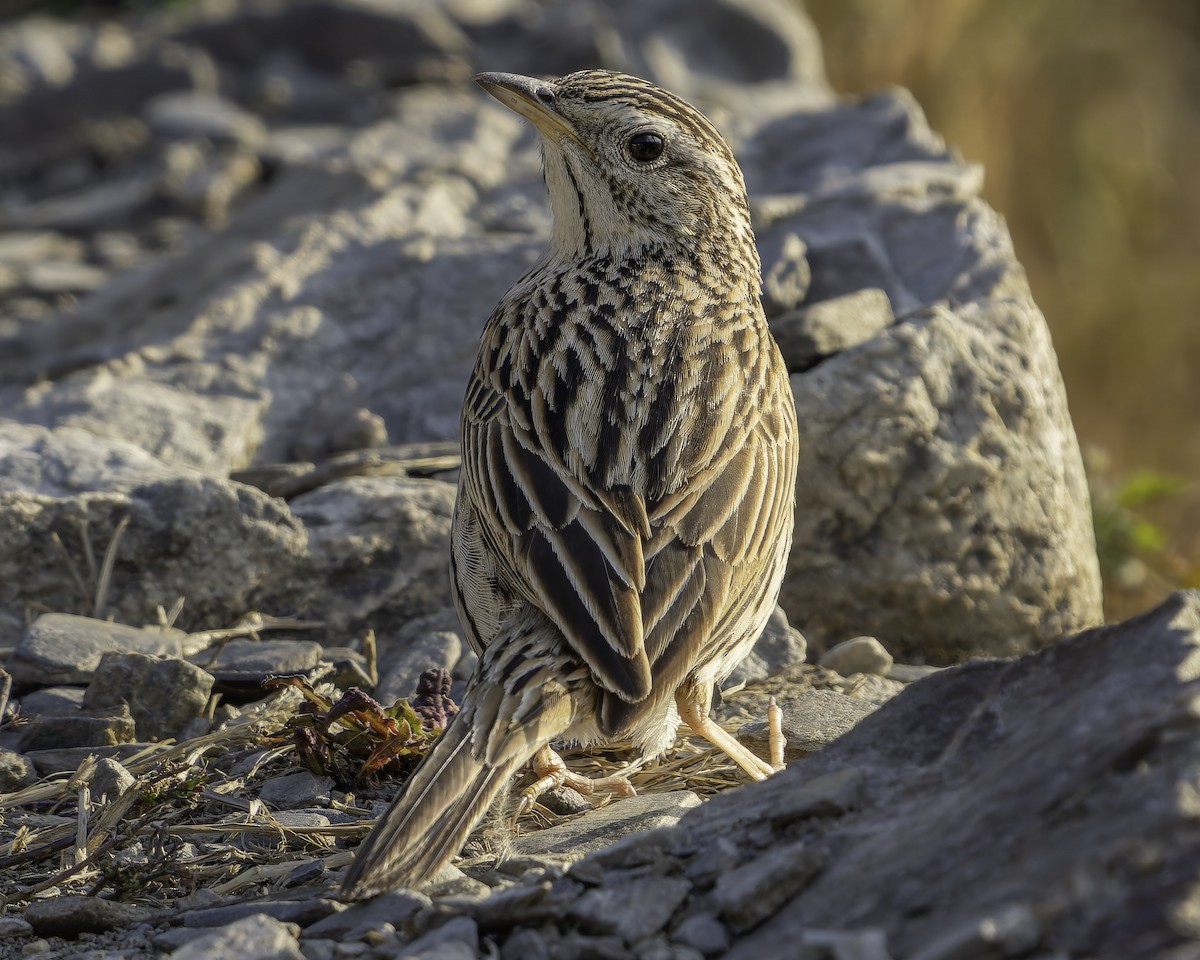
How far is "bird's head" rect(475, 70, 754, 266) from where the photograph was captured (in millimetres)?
5363

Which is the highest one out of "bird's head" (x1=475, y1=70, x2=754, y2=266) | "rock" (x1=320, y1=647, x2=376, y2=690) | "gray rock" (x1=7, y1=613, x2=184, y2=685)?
"bird's head" (x1=475, y1=70, x2=754, y2=266)

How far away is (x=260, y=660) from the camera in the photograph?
5.15m

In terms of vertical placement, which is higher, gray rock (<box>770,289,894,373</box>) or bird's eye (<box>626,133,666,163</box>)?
bird's eye (<box>626,133,666,163</box>)

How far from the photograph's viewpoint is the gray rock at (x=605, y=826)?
153 inches

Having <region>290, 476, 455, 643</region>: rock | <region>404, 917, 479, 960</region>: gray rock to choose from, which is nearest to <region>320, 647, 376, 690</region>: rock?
<region>290, 476, 455, 643</region>: rock

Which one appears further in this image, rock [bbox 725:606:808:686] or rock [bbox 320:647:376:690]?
rock [bbox 725:606:808:686]

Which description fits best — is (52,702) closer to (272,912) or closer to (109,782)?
(109,782)

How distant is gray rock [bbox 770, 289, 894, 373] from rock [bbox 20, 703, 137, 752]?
299 centimetres

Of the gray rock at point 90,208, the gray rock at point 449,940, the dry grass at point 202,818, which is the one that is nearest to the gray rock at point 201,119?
the gray rock at point 90,208

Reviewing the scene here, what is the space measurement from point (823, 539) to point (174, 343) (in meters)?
3.21

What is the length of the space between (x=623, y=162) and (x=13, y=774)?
279cm

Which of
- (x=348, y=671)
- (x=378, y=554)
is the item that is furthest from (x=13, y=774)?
(x=378, y=554)

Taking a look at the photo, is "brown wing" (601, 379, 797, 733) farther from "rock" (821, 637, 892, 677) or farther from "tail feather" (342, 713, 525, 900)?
"rock" (821, 637, 892, 677)

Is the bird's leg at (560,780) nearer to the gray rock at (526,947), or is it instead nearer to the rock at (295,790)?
the rock at (295,790)
